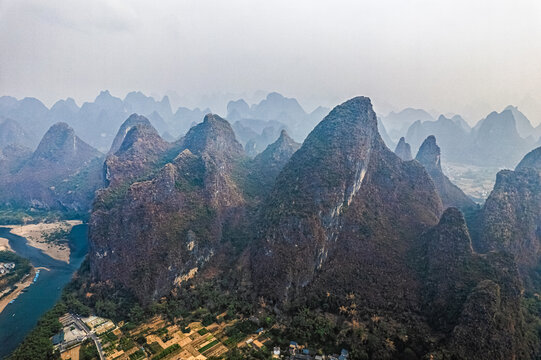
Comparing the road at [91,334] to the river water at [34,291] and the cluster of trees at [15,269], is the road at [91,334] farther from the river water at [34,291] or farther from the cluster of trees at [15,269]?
the cluster of trees at [15,269]

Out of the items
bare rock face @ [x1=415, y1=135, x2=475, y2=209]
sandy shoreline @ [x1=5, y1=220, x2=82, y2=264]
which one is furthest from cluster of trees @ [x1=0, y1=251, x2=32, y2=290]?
bare rock face @ [x1=415, y1=135, x2=475, y2=209]

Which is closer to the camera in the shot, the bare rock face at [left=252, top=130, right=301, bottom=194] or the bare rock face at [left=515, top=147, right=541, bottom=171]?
the bare rock face at [left=515, top=147, right=541, bottom=171]

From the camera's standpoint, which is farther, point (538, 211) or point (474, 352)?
point (538, 211)

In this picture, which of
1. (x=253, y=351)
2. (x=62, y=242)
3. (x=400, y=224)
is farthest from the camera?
(x=62, y=242)

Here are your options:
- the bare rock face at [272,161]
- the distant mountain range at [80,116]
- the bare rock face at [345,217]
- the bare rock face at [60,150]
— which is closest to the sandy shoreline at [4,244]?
the bare rock face at [60,150]

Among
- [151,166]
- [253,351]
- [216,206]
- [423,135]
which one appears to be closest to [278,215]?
[216,206]

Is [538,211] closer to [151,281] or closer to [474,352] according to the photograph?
[474,352]

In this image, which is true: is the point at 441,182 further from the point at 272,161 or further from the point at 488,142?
the point at 488,142

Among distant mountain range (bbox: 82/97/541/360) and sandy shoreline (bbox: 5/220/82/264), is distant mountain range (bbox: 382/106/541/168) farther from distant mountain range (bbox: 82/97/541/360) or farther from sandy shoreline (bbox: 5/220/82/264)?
sandy shoreline (bbox: 5/220/82/264)
